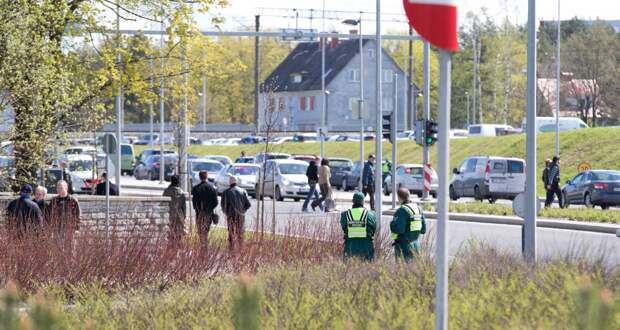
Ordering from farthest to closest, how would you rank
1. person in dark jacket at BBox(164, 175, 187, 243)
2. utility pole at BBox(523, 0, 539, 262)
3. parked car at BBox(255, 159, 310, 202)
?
parked car at BBox(255, 159, 310, 202) → utility pole at BBox(523, 0, 539, 262) → person in dark jacket at BBox(164, 175, 187, 243)

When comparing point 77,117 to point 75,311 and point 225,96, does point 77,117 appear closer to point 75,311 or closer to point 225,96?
point 75,311

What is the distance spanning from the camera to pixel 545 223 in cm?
3022

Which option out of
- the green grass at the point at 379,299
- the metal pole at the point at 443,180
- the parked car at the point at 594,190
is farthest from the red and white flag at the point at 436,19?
the parked car at the point at 594,190

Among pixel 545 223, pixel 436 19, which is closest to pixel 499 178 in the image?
pixel 545 223

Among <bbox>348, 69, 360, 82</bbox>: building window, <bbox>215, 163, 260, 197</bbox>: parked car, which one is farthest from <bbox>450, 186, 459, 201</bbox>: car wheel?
<bbox>348, 69, 360, 82</bbox>: building window

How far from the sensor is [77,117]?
24.9m

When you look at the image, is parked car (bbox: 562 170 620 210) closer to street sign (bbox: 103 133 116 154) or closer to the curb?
the curb

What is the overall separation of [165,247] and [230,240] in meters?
1.90

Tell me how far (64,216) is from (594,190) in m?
24.0

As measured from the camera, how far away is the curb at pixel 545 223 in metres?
28.3

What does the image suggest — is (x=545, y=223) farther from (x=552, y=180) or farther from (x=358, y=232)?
(x=358, y=232)

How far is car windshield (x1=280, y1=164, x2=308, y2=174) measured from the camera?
45.9m

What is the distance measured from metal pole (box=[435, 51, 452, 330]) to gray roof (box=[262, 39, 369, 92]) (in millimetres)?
102021

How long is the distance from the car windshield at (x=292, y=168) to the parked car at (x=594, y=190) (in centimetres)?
1013
